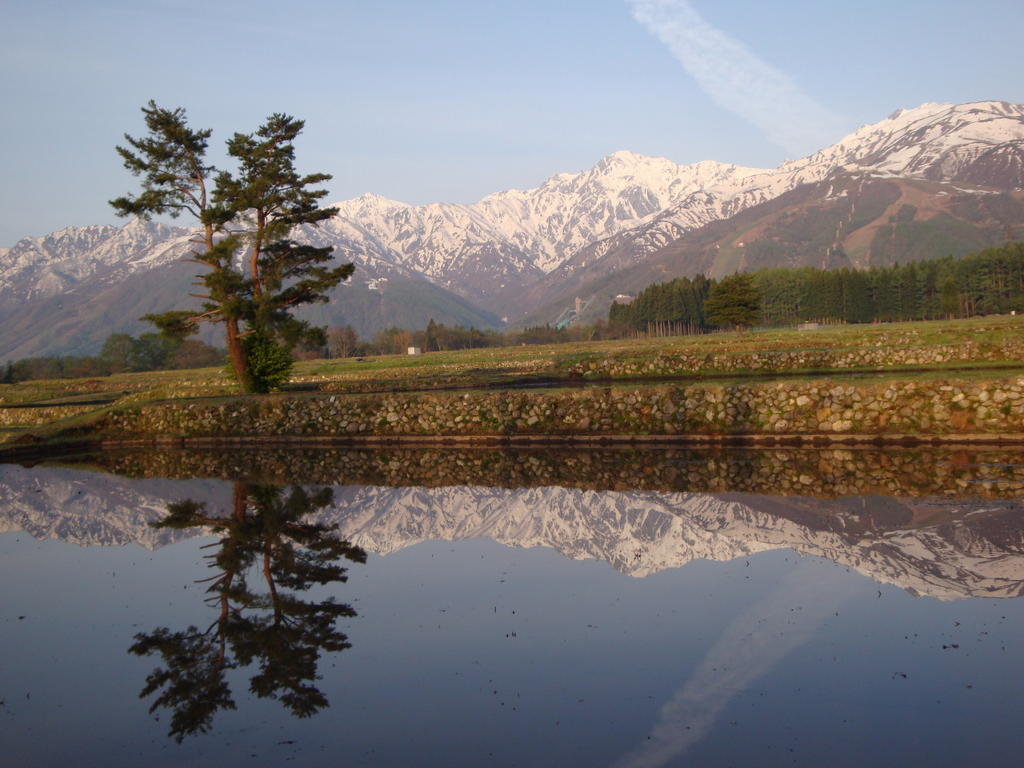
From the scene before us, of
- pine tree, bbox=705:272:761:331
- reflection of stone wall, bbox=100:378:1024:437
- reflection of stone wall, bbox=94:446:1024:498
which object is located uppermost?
pine tree, bbox=705:272:761:331

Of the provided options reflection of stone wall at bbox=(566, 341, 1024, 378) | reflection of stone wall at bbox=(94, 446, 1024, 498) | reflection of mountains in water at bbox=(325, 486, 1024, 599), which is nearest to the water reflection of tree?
reflection of mountains in water at bbox=(325, 486, 1024, 599)

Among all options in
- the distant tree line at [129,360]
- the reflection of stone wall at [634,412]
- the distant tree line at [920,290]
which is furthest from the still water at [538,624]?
the distant tree line at [920,290]

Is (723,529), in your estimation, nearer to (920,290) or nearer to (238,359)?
(238,359)

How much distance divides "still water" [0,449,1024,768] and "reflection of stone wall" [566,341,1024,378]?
24419 millimetres

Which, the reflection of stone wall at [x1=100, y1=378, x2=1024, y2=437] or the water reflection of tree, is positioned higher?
the reflection of stone wall at [x1=100, y1=378, x2=1024, y2=437]

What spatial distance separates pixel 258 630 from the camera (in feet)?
37.3

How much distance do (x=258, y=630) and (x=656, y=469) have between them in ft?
41.4

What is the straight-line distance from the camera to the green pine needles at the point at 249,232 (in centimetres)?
4031

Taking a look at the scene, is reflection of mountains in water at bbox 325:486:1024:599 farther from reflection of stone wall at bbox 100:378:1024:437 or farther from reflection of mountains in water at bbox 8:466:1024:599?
reflection of stone wall at bbox 100:378:1024:437

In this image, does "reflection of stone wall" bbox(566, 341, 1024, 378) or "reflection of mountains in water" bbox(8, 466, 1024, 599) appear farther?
"reflection of stone wall" bbox(566, 341, 1024, 378)

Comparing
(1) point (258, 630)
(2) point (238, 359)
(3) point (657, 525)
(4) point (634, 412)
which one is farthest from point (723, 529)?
(2) point (238, 359)

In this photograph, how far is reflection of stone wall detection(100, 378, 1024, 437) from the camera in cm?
2367

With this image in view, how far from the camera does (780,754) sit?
301 inches

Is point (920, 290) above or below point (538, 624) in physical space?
above
